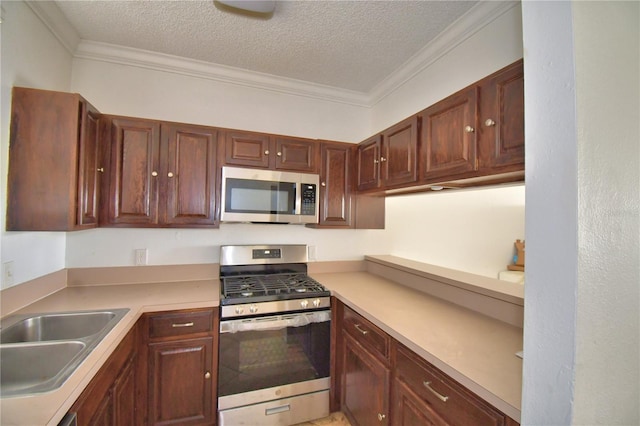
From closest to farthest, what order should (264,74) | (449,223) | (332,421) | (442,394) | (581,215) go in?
(581,215), (442,394), (332,421), (264,74), (449,223)

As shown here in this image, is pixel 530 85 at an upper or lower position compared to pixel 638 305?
upper

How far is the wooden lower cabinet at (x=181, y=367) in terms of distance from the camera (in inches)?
64.7

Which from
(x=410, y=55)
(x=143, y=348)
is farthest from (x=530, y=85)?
(x=143, y=348)

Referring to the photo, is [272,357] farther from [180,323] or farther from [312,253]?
[312,253]

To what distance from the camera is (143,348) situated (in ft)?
5.30

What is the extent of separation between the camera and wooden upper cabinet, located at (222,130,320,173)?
6.85ft

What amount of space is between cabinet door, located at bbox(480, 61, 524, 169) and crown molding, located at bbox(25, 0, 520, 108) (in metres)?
0.74

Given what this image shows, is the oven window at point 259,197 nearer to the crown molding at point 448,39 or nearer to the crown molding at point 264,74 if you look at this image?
the crown molding at point 264,74

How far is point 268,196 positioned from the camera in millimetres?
2113

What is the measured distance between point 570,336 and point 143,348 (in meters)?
1.95

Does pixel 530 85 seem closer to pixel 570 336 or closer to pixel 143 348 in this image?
pixel 570 336

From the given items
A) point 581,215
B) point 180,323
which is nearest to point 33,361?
point 180,323

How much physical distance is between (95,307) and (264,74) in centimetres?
211

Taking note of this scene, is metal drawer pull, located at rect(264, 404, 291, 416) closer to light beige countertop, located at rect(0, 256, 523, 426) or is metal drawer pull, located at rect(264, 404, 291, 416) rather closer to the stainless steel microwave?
light beige countertop, located at rect(0, 256, 523, 426)
